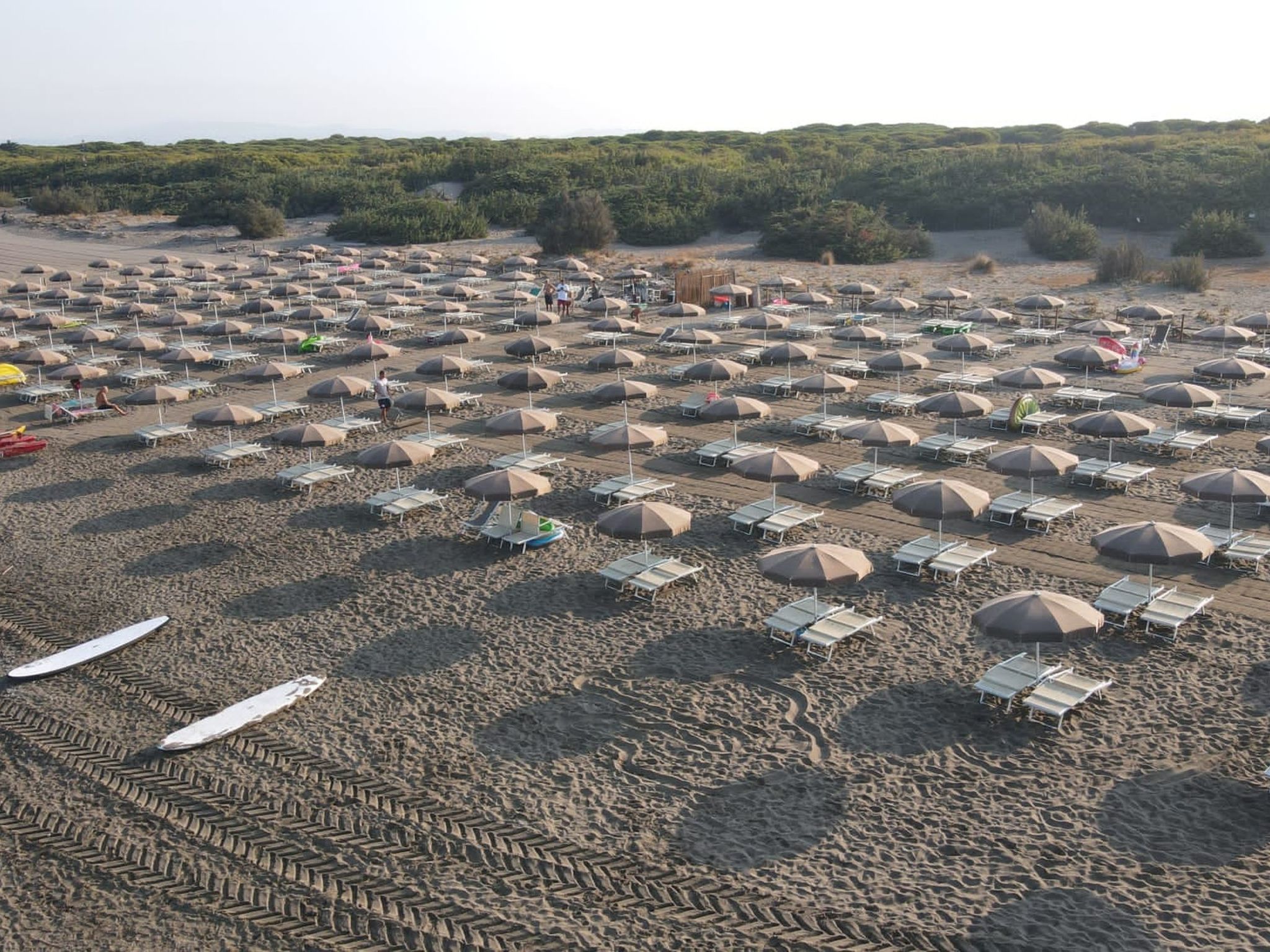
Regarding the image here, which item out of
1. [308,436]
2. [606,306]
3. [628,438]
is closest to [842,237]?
[606,306]

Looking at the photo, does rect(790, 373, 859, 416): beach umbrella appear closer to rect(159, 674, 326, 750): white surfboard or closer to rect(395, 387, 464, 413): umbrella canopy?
rect(395, 387, 464, 413): umbrella canopy

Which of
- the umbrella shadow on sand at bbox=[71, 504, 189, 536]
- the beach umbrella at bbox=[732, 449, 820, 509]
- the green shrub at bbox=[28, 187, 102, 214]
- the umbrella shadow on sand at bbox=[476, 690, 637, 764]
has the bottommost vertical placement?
the umbrella shadow on sand at bbox=[476, 690, 637, 764]

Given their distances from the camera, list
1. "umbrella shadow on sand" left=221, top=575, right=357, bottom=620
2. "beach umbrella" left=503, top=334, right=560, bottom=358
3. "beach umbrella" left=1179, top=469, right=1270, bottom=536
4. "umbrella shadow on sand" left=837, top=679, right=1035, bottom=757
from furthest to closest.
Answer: "beach umbrella" left=503, top=334, right=560, bottom=358, "umbrella shadow on sand" left=221, top=575, right=357, bottom=620, "beach umbrella" left=1179, top=469, right=1270, bottom=536, "umbrella shadow on sand" left=837, top=679, right=1035, bottom=757

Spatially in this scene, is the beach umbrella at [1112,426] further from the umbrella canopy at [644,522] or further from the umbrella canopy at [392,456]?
the umbrella canopy at [392,456]

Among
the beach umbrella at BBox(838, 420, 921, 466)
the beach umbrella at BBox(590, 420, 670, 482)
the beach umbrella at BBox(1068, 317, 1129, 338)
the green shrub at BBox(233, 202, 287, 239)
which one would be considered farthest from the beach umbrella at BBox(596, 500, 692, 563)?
the green shrub at BBox(233, 202, 287, 239)

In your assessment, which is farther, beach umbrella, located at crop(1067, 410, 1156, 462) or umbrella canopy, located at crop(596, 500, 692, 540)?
beach umbrella, located at crop(1067, 410, 1156, 462)

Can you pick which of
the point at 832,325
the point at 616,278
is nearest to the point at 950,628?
the point at 832,325

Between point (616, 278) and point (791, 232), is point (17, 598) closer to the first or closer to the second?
point (616, 278)

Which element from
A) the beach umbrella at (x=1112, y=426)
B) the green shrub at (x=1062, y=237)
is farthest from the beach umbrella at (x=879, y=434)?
the green shrub at (x=1062, y=237)
